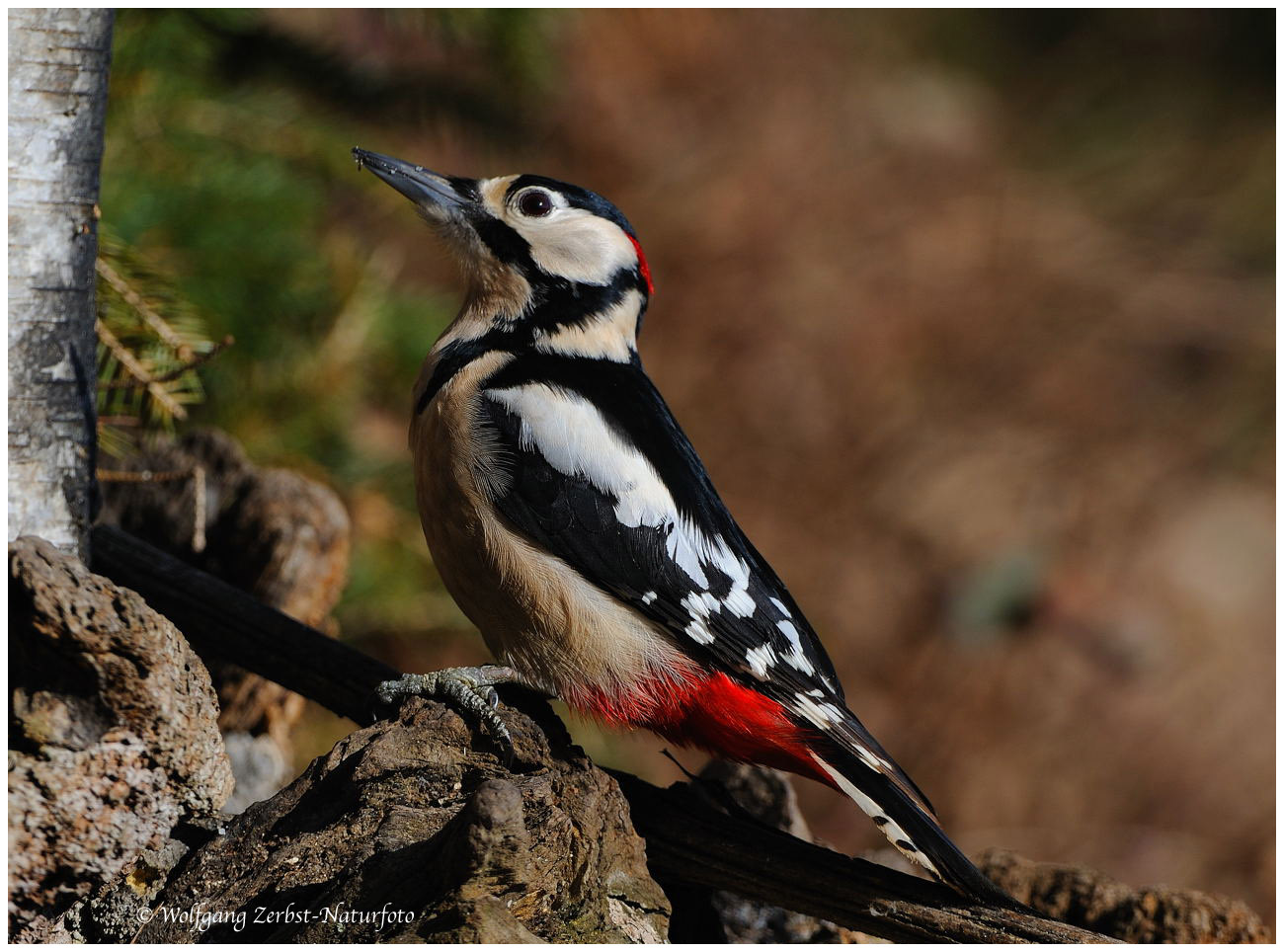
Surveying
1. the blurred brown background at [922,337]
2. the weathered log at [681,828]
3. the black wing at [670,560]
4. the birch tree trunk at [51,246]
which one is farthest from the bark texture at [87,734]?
the blurred brown background at [922,337]

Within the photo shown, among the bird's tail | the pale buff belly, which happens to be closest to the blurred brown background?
the pale buff belly

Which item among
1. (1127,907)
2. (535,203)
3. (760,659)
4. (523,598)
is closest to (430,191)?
(535,203)

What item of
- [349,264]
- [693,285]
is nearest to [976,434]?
[693,285]

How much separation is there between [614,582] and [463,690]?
14.5 inches

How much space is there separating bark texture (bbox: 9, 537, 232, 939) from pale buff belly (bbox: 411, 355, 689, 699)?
1.86 feet

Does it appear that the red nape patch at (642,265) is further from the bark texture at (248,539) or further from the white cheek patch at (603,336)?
the bark texture at (248,539)

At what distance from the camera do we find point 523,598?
2.30m

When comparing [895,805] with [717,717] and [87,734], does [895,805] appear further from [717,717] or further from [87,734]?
[87,734]

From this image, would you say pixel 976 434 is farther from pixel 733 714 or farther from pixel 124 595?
pixel 124 595

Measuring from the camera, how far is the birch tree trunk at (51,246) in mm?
2121

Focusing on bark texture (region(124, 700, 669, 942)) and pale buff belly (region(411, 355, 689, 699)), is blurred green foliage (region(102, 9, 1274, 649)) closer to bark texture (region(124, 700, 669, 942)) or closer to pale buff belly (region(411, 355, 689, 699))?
pale buff belly (region(411, 355, 689, 699))

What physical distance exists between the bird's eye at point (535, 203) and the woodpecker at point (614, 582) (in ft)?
1.21

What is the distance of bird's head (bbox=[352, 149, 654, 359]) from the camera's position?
265 centimetres

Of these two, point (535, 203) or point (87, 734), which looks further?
point (535, 203)
